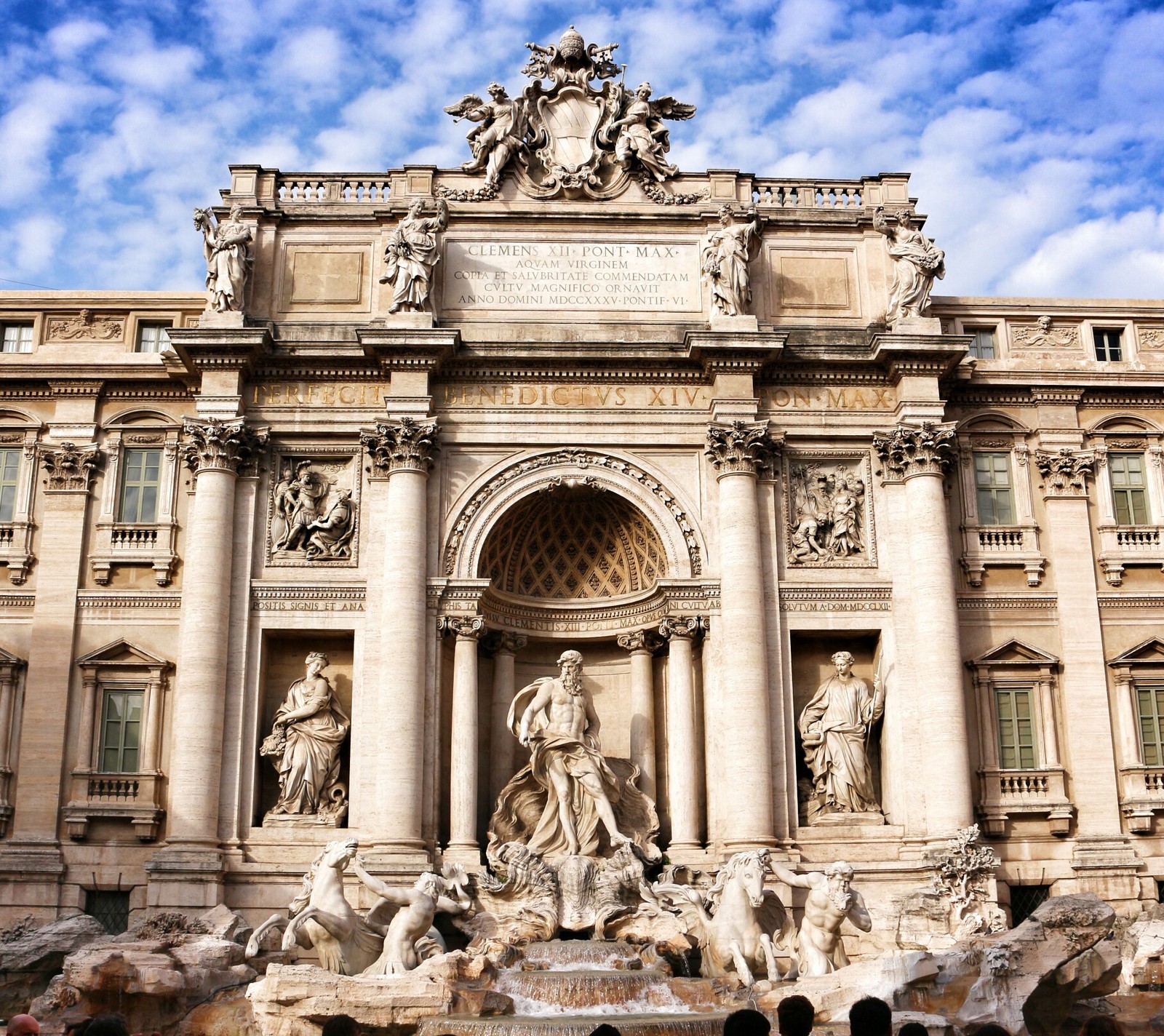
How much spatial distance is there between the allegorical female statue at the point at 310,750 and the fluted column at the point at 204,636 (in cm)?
112

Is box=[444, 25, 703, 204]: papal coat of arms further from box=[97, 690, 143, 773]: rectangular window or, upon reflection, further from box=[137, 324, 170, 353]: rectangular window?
box=[97, 690, 143, 773]: rectangular window

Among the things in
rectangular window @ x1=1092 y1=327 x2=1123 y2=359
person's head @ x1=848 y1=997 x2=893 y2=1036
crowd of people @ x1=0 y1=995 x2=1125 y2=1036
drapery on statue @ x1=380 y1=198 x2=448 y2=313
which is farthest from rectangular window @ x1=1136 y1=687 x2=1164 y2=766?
person's head @ x1=848 y1=997 x2=893 y2=1036

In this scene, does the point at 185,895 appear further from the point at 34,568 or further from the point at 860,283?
the point at 860,283

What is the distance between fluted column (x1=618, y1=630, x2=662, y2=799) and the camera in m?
26.5

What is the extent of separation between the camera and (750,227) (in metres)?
27.4

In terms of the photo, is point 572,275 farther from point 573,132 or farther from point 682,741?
point 682,741

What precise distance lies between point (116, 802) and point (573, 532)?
9970mm

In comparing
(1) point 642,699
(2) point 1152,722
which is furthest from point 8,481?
(2) point 1152,722

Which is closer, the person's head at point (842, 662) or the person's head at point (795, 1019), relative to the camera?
the person's head at point (795, 1019)

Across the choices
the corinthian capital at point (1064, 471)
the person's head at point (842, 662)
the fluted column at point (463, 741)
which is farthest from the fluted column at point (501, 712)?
the corinthian capital at point (1064, 471)

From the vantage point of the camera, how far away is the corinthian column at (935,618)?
24703 millimetres

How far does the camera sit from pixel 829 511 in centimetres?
2672

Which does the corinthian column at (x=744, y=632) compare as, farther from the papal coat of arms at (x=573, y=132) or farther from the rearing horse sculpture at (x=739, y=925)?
the papal coat of arms at (x=573, y=132)

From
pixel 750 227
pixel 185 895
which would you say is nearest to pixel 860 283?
pixel 750 227
